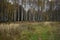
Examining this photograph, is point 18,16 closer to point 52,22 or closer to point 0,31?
point 0,31

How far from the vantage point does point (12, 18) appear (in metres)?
1.28

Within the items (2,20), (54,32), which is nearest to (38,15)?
(54,32)

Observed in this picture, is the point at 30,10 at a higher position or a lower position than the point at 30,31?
higher

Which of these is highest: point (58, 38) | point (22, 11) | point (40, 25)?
point (22, 11)

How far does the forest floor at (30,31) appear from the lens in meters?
1.25

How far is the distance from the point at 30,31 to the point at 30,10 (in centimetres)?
19

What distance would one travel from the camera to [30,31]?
125 cm

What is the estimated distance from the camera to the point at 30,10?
1.29 meters

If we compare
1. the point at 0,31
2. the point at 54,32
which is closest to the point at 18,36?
the point at 0,31

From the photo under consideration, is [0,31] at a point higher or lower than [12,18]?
lower

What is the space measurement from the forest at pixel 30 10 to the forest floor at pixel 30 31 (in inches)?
1.9

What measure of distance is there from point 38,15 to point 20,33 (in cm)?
23

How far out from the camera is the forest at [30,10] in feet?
4.17

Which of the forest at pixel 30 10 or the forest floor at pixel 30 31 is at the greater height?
the forest at pixel 30 10
